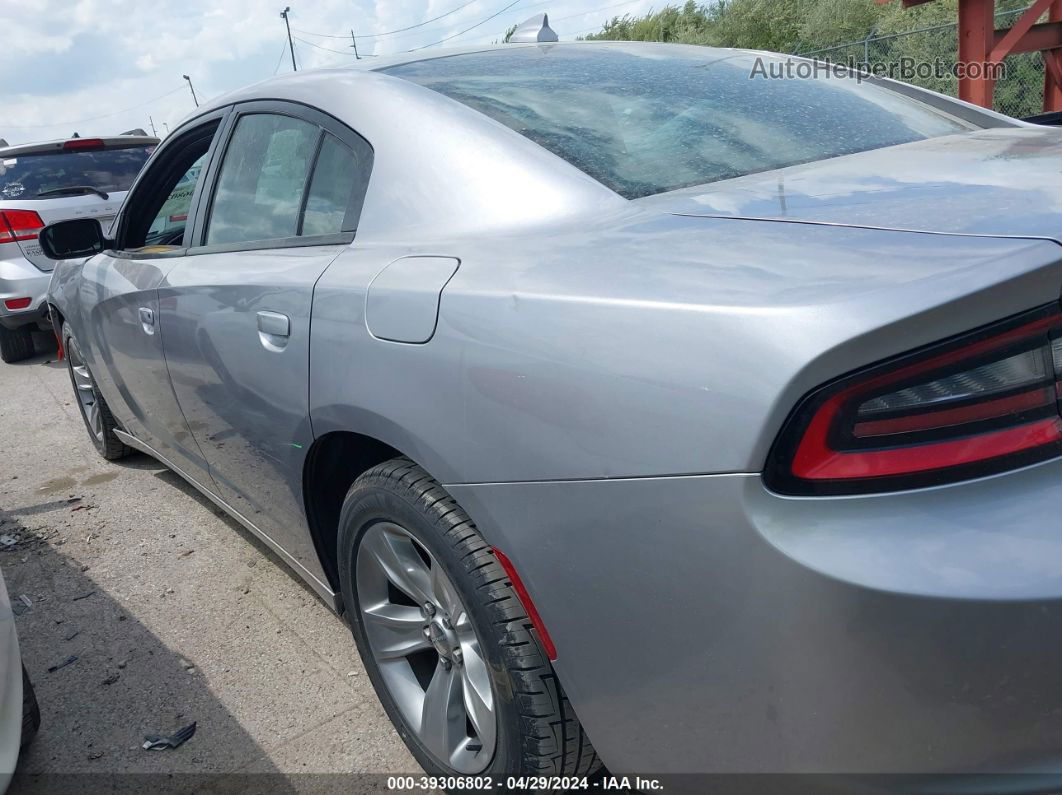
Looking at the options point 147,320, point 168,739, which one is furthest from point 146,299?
point 168,739

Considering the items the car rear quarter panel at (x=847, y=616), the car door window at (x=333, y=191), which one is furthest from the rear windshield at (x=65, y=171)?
the car rear quarter panel at (x=847, y=616)

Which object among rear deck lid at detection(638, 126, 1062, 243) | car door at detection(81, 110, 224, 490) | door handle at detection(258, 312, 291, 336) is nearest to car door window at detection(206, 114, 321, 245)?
car door at detection(81, 110, 224, 490)

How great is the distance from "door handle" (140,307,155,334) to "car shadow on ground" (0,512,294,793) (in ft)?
3.16

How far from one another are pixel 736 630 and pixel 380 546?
3.14 ft

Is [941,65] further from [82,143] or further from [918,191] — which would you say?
[918,191]

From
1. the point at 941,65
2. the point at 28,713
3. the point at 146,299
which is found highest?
the point at 941,65

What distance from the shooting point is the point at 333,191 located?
7.24 feet

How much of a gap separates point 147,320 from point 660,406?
2228mm

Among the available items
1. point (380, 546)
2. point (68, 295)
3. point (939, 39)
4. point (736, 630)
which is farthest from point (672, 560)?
point (939, 39)

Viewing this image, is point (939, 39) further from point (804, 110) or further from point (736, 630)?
point (736, 630)

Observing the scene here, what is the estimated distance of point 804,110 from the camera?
2.23 meters

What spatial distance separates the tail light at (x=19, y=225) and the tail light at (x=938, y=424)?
7.02 meters

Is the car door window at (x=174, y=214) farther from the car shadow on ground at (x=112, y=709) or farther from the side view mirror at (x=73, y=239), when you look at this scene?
the car shadow on ground at (x=112, y=709)

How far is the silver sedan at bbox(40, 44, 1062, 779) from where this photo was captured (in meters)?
1.14
